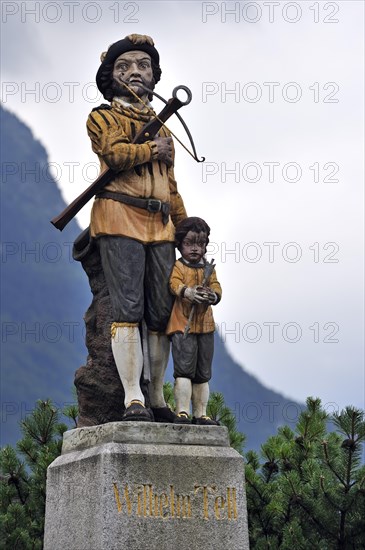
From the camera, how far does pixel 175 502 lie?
9.01 meters

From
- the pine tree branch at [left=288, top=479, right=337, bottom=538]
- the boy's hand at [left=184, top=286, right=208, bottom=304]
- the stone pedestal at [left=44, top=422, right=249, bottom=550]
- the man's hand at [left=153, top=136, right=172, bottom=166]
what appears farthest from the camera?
the pine tree branch at [left=288, top=479, right=337, bottom=538]

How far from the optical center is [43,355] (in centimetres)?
5575

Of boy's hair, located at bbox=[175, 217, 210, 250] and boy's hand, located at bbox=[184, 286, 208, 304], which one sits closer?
boy's hand, located at bbox=[184, 286, 208, 304]

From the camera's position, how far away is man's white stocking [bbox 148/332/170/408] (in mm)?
9820

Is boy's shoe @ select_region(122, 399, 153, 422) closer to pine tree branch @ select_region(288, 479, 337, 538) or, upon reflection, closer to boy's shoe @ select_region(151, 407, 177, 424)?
boy's shoe @ select_region(151, 407, 177, 424)

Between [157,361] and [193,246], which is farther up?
[193,246]

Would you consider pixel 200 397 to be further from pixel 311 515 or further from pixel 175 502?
pixel 311 515

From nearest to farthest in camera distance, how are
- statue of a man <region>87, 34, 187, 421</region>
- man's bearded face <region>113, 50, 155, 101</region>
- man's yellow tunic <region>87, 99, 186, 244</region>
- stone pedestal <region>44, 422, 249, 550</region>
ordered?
stone pedestal <region>44, 422, 249, 550</region> < statue of a man <region>87, 34, 187, 421</region> < man's yellow tunic <region>87, 99, 186, 244</region> < man's bearded face <region>113, 50, 155, 101</region>

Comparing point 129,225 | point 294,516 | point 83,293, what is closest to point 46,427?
point 294,516

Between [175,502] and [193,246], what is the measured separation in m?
2.07

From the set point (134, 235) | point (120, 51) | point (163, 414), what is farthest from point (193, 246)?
point (120, 51)

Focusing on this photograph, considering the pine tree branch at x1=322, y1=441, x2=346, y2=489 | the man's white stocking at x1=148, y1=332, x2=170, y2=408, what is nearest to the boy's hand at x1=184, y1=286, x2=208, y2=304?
the man's white stocking at x1=148, y1=332, x2=170, y2=408

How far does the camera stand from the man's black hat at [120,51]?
10211mm

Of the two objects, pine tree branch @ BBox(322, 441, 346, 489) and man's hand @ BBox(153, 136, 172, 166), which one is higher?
man's hand @ BBox(153, 136, 172, 166)
